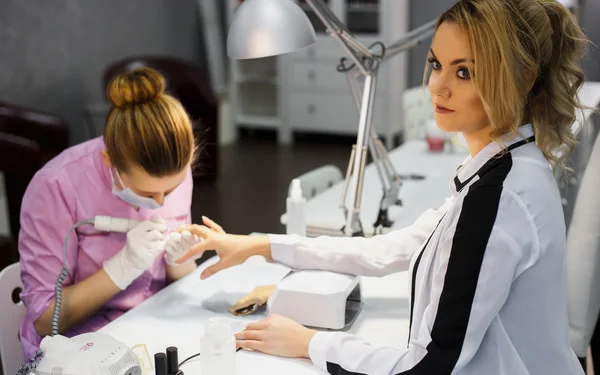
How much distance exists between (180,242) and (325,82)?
4860 mm

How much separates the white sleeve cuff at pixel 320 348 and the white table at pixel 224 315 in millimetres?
24

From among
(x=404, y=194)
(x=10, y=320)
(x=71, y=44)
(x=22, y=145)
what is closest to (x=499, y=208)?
(x=10, y=320)

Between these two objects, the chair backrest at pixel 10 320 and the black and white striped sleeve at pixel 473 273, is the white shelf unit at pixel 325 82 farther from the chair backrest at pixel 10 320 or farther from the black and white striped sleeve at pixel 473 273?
the black and white striped sleeve at pixel 473 273

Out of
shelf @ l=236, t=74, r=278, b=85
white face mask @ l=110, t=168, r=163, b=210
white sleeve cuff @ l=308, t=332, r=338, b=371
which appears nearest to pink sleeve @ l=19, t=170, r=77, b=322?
white face mask @ l=110, t=168, r=163, b=210

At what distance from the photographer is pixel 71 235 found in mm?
1703

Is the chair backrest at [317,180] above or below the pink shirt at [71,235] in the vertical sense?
below

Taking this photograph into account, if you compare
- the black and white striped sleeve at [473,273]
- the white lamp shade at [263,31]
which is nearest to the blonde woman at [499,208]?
the black and white striped sleeve at [473,273]

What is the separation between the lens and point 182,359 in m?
1.40

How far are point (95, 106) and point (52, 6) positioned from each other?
2.46ft

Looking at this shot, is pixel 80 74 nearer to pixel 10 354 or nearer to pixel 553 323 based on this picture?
pixel 10 354

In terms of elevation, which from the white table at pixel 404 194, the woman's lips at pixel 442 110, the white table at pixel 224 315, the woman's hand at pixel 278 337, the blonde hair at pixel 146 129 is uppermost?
the woman's lips at pixel 442 110

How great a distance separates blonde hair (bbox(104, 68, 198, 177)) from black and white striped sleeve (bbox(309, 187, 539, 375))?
2.38ft

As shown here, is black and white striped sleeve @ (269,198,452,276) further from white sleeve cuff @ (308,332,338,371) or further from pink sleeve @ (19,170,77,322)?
pink sleeve @ (19,170,77,322)

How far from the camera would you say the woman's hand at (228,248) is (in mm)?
1654
